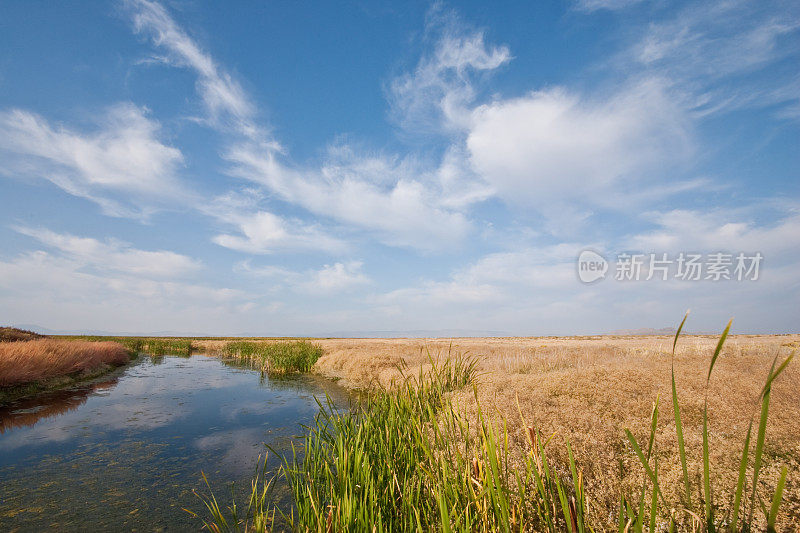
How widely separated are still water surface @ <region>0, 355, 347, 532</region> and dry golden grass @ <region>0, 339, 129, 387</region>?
3.70 ft

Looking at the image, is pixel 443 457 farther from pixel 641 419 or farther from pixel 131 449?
pixel 131 449

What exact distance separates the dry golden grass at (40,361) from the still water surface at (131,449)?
1127 millimetres

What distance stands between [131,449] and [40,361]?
33.7 ft

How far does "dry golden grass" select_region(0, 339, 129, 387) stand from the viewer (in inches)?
481

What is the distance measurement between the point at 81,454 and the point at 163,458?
1705 millimetres

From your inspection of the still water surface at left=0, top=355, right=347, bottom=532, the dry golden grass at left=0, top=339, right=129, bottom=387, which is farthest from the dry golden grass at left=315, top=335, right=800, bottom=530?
the dry golden grass at left=0, top=339, right=129, bottom=387

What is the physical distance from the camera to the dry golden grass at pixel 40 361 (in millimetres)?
12212

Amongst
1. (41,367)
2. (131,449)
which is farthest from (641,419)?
(41,367)

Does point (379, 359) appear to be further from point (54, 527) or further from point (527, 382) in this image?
point (54, 527)

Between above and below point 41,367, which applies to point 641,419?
above

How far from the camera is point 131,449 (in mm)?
7848

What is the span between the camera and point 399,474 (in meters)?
4.17

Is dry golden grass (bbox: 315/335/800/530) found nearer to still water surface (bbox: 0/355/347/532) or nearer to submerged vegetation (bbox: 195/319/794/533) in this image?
submerged vegetation (bbox: 195/319/794/533)

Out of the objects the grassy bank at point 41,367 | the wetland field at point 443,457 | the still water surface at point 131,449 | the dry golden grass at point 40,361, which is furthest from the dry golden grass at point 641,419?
the dry golden grass at point 40,361
